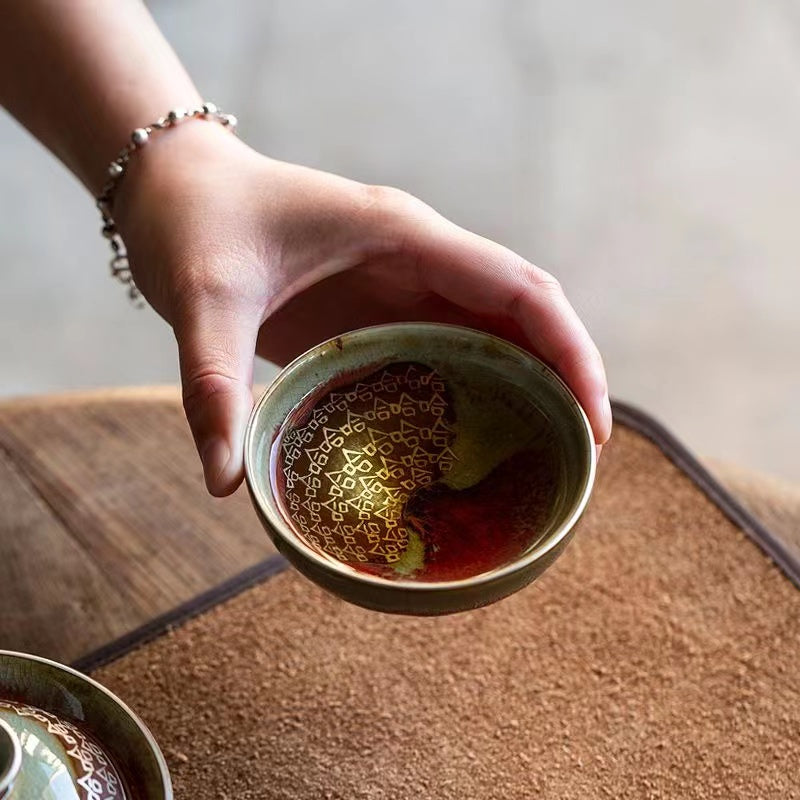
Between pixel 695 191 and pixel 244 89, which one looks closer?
pixel 695 191

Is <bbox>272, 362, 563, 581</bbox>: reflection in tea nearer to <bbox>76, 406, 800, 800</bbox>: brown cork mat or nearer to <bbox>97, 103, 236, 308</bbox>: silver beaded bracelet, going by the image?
<bbox>76, 406, 800, 800</bbox>: brown cork mat

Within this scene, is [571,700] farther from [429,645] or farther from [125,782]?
[125,782]

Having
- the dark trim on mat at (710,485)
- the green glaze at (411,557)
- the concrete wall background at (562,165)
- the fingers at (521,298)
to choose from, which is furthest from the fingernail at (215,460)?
the concrete wall background at (562,165)

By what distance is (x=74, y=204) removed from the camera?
2082mm

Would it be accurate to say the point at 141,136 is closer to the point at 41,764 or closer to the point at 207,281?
the point at 207,281

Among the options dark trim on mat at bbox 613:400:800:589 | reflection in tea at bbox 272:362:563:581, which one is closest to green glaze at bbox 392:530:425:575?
reflection in tea at bbox 272:362:563:581

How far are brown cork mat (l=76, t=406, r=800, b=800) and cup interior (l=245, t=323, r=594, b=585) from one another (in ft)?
0.53

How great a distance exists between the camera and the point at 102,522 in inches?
36.3

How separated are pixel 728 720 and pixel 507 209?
1.32 meters

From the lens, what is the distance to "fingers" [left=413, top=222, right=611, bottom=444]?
0.70m

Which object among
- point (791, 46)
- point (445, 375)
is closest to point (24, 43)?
point (445, 375)

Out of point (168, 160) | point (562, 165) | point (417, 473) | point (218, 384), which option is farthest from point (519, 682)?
point (562, 165)

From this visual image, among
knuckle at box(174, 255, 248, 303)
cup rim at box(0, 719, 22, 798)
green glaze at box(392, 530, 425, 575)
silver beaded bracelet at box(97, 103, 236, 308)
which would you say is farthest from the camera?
silver beaded bracelet at box(97, 103, 236, 308)

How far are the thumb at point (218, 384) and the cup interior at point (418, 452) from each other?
13mm
